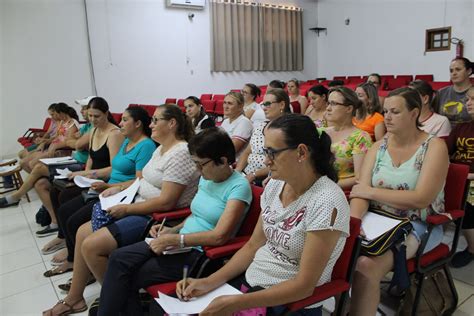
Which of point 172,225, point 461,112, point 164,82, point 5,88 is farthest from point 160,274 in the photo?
point 164,82

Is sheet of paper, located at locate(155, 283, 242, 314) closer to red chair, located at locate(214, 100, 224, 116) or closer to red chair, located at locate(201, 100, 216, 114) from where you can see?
red chair, located at locate(214, 100, 224, 116)

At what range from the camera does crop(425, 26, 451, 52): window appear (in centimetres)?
851

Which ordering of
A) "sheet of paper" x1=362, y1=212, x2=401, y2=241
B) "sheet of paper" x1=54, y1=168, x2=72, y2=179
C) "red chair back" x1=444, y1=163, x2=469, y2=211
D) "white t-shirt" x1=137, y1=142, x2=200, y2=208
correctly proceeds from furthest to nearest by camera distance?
"sheet of paper" x1=54, y1=168, x2=72, y2=179 < "white t-shirt" x1=137, y1=142, x2=200, y2=208 < "red chair back" x1=444, y1=163, x2=469, y2=211 < "sheet of paper" x1=362, y1=212, x2=401, y2=241

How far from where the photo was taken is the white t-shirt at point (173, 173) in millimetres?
2162

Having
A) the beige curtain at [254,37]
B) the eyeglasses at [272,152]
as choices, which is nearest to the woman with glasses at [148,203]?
the eyeglasses at [272,152]

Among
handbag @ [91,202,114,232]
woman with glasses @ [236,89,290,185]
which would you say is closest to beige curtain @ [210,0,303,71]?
woman with glasses @ [236,89,290,185]

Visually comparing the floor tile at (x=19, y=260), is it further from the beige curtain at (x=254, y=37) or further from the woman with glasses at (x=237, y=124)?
the beige curtain at (x=254, y=37)

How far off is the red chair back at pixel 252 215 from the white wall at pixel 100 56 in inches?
255

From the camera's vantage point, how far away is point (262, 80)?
34.6ft

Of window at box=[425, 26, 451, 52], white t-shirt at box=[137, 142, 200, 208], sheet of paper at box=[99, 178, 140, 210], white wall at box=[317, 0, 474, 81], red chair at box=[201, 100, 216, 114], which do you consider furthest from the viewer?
window at box=[425, 26, 451, 52]

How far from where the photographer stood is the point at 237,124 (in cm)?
343

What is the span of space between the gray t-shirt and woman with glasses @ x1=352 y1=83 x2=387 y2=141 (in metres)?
0.57

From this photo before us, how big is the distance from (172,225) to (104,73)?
6.58 meters

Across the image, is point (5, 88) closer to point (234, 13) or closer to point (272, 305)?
point (234, 13)
